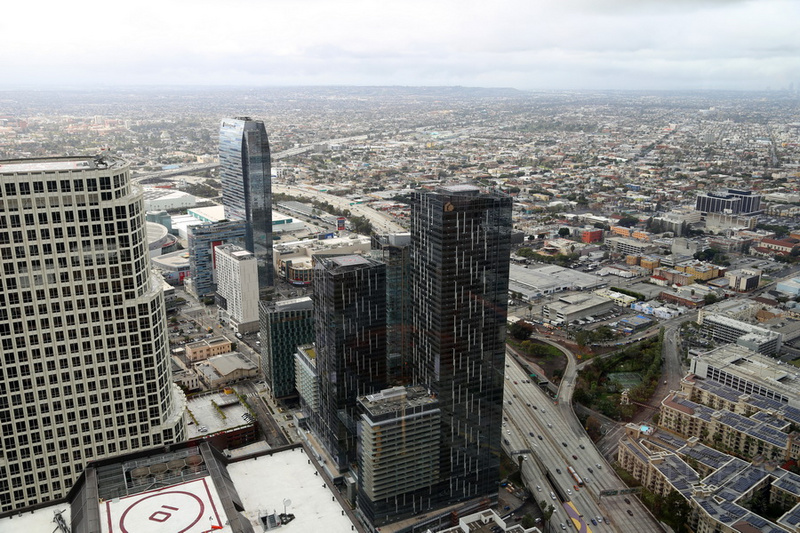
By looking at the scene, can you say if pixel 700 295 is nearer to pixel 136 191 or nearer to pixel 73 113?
pixel 136 191

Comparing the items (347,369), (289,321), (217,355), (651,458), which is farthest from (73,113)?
(651,458)

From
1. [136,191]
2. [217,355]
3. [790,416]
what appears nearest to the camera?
[136,191]

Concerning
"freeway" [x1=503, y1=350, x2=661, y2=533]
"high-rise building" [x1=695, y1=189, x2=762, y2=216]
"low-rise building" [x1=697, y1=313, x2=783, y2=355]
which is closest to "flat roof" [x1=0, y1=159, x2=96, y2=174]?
"freeway" [x1=503, y1=350, x2=661, y2=533]

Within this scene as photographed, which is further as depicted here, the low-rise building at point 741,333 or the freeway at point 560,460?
the low-rise building at point 741,333

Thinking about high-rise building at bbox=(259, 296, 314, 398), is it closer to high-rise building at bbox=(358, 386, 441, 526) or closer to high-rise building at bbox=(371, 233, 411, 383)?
high-rise building at bbox=(371, 233, 411, 383)

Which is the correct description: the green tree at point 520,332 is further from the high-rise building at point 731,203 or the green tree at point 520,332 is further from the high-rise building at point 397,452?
the high-rise building at point 731,203

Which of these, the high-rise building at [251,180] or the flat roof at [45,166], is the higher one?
the flat roof at [45,166]

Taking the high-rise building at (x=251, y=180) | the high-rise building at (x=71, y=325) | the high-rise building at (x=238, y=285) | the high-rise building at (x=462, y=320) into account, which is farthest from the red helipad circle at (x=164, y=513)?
the high-rise building at (x=251, y=180)
